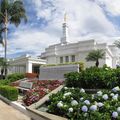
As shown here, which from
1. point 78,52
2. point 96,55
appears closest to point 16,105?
point 96,55

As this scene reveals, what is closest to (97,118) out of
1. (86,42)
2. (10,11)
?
(10,11)

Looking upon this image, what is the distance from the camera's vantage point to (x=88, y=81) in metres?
10.5

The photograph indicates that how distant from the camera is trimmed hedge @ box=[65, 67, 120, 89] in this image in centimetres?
957

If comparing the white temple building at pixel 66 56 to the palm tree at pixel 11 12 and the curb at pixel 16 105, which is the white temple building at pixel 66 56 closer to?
the palm tree at pixel 11 12

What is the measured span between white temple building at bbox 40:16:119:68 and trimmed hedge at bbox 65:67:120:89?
30.9 metres

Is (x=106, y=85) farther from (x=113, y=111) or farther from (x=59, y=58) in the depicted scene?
(x=59, y=58)

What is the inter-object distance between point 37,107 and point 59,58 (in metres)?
40.4

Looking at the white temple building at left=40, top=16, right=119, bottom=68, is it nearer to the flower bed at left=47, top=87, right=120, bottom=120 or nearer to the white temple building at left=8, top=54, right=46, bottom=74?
the white temple building at left=8, top=54, right=46, bottom=74

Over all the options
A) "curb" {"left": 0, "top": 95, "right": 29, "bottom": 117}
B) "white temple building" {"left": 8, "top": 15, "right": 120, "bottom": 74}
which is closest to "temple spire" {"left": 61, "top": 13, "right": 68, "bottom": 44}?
"white temple building" {"left": 8, "top": 15, "right": 120, "bottom": 74}

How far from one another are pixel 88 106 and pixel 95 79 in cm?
352

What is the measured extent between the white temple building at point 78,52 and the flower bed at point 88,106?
3403 centimetres

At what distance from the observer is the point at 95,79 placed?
10.3m

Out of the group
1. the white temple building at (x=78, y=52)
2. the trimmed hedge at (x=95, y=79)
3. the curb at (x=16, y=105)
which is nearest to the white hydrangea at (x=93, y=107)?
the trimmed hedge at (x=95, y=79)

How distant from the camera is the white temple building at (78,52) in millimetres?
42938
